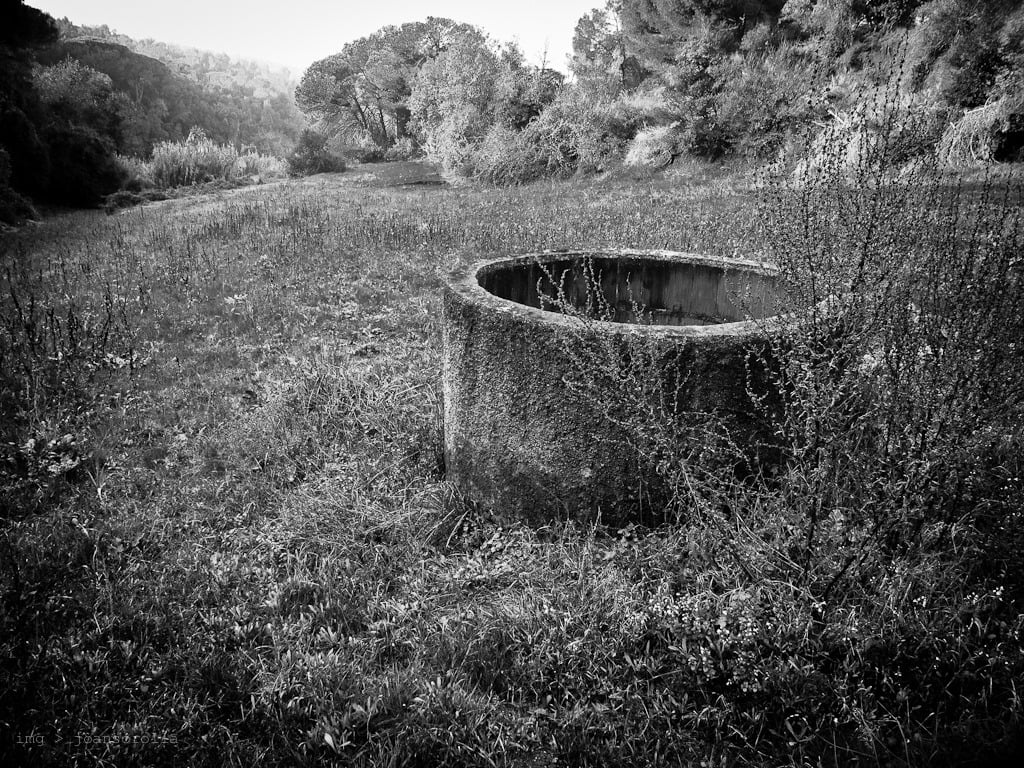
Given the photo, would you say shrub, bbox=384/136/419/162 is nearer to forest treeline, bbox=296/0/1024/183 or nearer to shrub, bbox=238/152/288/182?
forest treeline, bbox=296/0/1024/183

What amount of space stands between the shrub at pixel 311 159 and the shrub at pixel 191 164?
2.56 meters

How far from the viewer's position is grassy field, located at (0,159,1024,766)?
1854 millimetres

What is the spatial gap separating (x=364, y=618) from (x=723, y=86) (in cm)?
1998

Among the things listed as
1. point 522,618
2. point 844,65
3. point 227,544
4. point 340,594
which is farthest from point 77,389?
point 844,65

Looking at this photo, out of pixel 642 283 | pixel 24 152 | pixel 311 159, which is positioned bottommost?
pixel 642 283

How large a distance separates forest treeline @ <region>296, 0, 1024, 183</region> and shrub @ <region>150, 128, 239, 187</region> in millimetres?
8953

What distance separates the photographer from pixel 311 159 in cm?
2777

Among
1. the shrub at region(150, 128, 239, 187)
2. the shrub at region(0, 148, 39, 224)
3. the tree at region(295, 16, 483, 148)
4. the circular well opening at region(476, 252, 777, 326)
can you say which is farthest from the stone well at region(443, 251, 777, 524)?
the tree at region(295, 16, 483, 148)

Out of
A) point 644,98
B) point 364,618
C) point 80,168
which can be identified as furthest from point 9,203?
point 644,98

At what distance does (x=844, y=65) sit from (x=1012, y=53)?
5908 millimetres

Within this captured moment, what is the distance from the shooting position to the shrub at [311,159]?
2756 cm

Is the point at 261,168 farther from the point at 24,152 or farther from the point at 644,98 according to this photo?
the point at 644,98

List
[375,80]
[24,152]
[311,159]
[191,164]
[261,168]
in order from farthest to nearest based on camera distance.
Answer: [375,80]
[311,159]
[261,168]
[191,164]
[24,152]

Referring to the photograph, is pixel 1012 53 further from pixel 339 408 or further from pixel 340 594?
pixel 340 594
